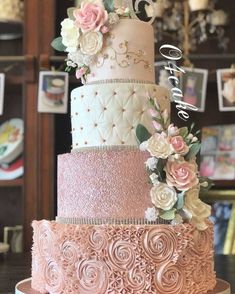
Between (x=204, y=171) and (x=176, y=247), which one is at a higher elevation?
(x=204, y=171)

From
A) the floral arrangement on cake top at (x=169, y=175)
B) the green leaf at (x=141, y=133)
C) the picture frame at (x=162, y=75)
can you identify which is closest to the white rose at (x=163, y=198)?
the floral arrangement on cake top at (x=169, y=175)

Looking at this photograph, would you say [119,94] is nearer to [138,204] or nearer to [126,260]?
[138,204]

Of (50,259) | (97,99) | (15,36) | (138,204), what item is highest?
(15,36)

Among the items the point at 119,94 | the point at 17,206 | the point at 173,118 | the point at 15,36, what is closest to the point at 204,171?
the point at 173,118

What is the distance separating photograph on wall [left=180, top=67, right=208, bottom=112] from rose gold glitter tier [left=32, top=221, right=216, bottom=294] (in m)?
1.22

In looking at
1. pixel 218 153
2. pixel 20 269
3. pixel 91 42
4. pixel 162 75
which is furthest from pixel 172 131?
pixel 218 153

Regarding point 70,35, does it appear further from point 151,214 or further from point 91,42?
point 151,214

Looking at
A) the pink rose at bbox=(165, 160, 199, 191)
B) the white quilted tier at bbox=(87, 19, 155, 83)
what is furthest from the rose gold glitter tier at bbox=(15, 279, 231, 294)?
the white quilted tier at bbox=(87, 19, 155, 83)

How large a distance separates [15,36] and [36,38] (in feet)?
0.93

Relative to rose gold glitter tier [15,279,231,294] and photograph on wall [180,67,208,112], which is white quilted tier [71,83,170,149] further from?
photograph on wall [180,67,208,112]

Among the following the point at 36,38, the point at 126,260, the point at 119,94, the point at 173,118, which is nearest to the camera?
the point at 126,260

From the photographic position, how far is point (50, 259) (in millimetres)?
1325

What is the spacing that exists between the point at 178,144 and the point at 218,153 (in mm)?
1293

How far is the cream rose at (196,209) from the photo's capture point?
4.32 feet
